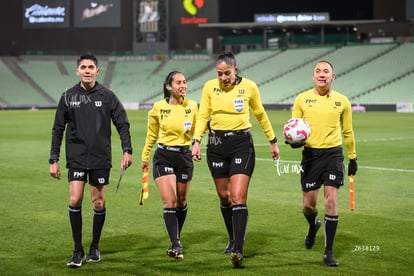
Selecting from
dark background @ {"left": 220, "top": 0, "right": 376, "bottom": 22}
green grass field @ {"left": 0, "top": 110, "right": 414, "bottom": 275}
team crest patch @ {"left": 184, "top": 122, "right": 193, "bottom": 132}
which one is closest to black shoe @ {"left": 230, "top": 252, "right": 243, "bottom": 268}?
green grass field @ {"left": 0, "top": 110, "right": 414, "bottom": 275}

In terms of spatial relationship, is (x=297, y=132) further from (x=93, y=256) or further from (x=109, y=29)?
(x=109, y=29)

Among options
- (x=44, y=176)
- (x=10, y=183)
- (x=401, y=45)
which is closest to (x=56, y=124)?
(x=10, y=183)

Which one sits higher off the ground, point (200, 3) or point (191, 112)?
point (200, 3)

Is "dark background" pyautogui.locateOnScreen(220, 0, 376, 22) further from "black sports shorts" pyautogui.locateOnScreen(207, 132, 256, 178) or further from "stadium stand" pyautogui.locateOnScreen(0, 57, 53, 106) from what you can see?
"black sports shorts" pyautogui.locateOnScreen(207, 132, 256, 178)

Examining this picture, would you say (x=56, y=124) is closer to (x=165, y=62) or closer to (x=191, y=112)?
(x=191, y=112)

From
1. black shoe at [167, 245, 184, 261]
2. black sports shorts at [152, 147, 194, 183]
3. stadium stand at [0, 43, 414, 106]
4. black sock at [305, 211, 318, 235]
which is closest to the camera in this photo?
black shoe at [167, 245, 184, 261]

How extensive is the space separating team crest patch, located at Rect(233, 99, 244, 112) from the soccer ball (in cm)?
66

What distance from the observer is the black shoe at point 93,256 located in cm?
1041

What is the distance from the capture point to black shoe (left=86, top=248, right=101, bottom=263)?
1041 centimetres

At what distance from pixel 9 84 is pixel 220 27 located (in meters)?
22.6

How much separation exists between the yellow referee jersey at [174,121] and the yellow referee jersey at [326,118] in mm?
1481

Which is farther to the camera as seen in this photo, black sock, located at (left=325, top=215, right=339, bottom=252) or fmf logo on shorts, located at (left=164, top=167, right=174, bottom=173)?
fmf logo on shorts, located at (left=164, top=167, right=174, bottom=173)

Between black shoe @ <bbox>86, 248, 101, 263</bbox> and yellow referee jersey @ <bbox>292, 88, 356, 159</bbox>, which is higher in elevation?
yellow referee jersey @ <bbox>292, 88, 356, 159</bbox>

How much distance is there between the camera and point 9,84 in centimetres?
8775
